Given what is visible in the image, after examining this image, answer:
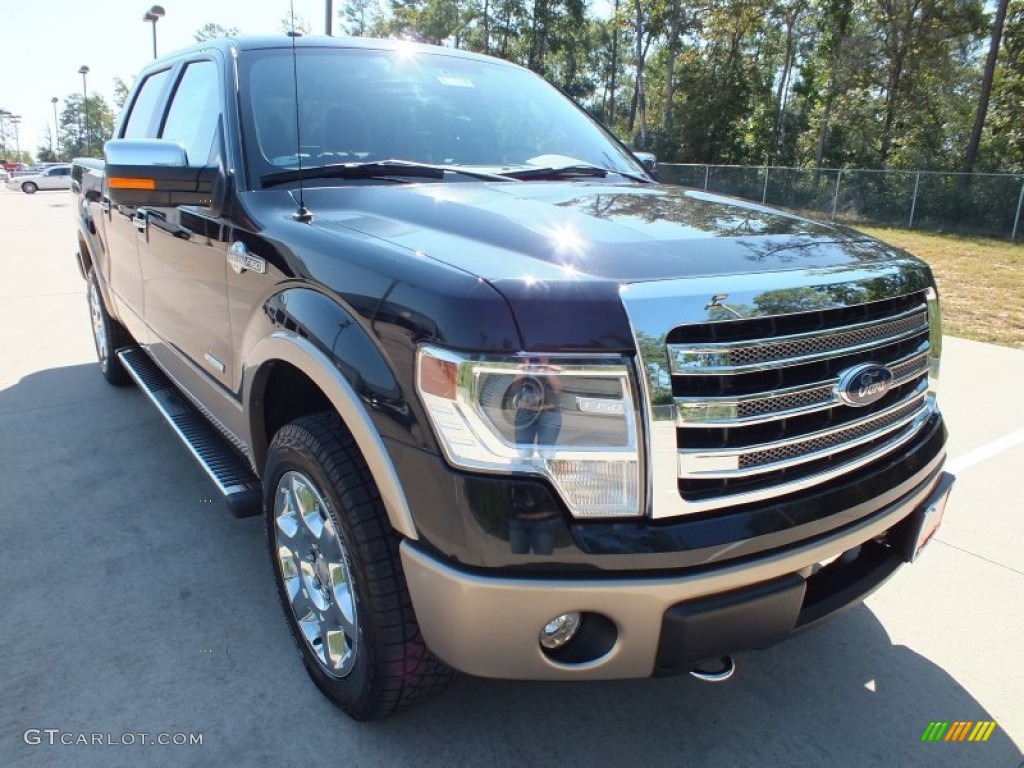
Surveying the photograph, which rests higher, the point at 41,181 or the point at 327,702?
the point at 327,702

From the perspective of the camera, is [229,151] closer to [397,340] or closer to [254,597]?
[397,340]

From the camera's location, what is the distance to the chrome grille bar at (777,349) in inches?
64.1

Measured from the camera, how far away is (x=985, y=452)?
4.38 metres

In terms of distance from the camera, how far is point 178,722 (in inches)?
87.7

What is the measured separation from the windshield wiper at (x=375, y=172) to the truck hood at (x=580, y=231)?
0.12 metres

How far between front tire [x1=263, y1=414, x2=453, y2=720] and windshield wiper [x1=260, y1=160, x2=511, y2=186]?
93 centimetres

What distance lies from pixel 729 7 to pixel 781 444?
32.9m

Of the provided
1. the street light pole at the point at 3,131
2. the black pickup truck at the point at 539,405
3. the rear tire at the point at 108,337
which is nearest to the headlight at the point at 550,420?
the black pickup truck at the point at 539,405

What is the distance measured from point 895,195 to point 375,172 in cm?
2193

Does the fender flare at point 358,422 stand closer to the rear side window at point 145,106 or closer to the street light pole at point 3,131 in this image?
the rear side window at point 145,106

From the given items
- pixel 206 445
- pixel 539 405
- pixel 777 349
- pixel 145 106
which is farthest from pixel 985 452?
pixel 145 106

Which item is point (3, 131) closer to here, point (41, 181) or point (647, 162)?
point (41, 181)

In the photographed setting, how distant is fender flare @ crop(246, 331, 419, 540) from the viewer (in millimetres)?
1778

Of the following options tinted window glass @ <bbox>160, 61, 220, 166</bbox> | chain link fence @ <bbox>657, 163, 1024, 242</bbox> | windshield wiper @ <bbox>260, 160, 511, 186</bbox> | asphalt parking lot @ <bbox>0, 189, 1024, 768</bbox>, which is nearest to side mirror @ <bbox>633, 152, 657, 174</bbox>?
Answer: windshield wiper @ <bbox>260, 160, 511, 186</bbox>
